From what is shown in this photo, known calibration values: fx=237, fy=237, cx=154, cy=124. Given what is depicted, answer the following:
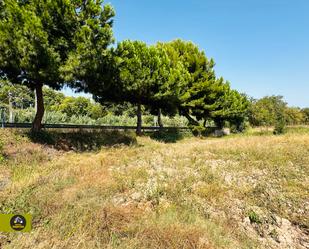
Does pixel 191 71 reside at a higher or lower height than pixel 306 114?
higher

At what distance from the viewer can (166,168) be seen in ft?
32.1

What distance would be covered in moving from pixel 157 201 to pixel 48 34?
10.3 m

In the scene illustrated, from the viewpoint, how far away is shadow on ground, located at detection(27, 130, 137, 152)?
44.2 feet

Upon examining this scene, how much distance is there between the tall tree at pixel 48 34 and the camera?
37.0 feet

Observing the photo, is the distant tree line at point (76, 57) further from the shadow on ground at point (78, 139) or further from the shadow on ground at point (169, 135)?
the shadow on ground at point (169, 135)

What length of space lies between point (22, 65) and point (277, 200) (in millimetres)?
12178

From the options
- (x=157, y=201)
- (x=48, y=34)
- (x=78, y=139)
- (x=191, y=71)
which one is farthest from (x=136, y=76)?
(x=157, y=201)

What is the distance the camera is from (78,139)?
15.4 metres

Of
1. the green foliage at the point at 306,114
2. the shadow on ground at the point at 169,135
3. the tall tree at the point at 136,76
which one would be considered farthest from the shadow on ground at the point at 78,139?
the green foliage at the point at 306,114

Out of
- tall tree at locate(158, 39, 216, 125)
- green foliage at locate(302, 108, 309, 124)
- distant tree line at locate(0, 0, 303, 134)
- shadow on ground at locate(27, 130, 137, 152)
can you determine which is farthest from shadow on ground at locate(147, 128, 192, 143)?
green foliage at locate(302, 108, 309, 124)

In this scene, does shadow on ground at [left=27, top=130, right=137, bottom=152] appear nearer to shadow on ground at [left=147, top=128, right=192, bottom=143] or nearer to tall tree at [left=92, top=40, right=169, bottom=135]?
tall tree at [left=92, top=40, right=169, bottom=135]

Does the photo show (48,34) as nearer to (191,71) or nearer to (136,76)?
(136,76)

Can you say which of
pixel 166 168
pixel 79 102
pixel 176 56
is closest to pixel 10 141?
pixel 166 168

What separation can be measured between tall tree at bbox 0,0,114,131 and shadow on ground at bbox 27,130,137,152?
10.7 feet
